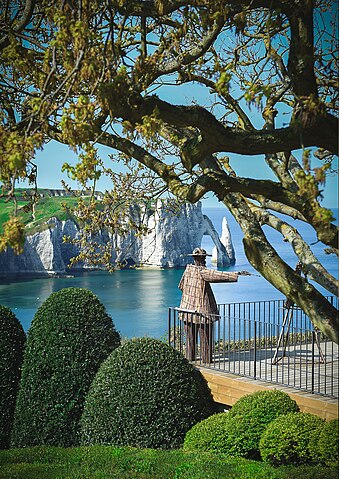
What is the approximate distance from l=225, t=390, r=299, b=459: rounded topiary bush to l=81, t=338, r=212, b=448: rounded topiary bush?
0.62m

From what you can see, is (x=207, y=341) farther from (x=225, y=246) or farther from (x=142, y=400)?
(x=225, y=246)

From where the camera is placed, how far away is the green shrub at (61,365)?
8703mm

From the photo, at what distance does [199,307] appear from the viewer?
34.3ft

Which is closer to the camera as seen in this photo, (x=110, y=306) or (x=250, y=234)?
(x=250, y=234)

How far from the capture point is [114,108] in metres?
4.06

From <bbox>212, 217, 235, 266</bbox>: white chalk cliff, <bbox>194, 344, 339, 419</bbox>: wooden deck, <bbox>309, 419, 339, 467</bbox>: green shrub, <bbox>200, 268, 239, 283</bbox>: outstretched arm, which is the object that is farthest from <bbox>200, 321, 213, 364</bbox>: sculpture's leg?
<bbox>212, 217, 235, 266</bbox>: white chalk cliff

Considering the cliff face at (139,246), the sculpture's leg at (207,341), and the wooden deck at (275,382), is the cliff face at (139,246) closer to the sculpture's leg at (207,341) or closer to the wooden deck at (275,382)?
the sculpture's leg at (207,341)

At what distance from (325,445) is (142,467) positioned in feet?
6.04

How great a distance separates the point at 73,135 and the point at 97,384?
16.6ft

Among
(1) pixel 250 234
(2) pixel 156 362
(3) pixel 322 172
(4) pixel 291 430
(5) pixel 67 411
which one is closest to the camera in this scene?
(3) pixel 322 172

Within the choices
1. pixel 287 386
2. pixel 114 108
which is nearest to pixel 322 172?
pixel 114 108

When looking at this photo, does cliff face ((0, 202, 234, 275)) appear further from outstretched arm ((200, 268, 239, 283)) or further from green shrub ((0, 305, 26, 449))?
green shrub ((0, 305, 26, 449))

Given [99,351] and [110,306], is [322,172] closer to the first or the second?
[99,351]

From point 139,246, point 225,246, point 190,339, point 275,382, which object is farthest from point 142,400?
point 225,246
